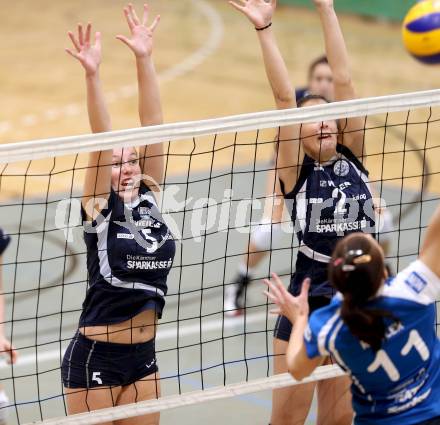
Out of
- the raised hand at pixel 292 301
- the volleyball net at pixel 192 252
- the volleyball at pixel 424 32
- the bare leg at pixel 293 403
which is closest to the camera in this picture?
the raised hand at pixel 292 301

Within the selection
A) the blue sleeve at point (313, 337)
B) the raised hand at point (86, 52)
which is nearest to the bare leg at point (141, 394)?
the blue sleeve at point (313, 337)

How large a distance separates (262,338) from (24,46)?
1029 cm

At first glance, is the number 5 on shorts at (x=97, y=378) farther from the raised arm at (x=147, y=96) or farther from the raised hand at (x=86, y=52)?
the raised hand at (x=86, y=52)

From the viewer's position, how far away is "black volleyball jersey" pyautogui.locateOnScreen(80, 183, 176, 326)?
4.87m

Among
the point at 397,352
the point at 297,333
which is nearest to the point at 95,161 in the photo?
the point at 297,333

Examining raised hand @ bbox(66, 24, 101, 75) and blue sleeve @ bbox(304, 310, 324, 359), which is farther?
raised hand @ bbox(66, 24, 101, 75)

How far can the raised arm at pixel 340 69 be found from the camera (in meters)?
5.29

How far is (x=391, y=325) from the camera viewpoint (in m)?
3.71

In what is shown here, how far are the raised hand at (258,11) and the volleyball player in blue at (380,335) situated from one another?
1.79 m

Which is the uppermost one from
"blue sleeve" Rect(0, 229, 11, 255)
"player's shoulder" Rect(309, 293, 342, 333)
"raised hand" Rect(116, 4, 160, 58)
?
"raised hand" Rect(116, 4, 160, 58)

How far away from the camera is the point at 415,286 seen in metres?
3.78

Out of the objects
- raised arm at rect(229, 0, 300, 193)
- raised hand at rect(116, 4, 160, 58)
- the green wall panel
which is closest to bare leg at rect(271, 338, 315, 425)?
raised arm at rect(229, 0, 300, 193)

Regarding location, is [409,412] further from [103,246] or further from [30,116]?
[30,116]

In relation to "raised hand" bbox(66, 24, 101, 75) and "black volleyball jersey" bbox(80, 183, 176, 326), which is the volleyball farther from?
"black volleyball jersey" bbox(80, 183, 176, 326)
